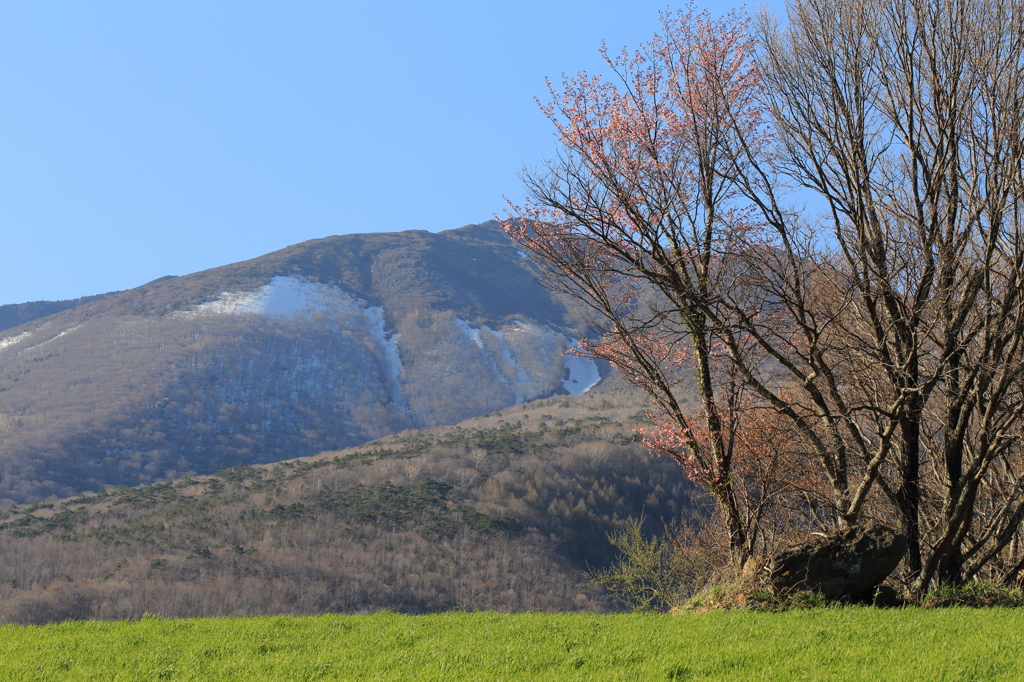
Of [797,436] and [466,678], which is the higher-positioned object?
[797,436]

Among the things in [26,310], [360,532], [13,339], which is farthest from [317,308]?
[26,310]

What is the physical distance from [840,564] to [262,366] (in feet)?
347

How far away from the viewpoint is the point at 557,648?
7.45m

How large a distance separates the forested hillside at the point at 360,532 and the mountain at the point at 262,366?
2311 cm

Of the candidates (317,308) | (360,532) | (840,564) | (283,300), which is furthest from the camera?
(317,308)

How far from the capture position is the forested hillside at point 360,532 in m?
42.0

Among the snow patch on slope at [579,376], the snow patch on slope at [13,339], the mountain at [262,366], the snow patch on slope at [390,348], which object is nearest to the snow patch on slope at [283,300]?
the mountain at [262,366]

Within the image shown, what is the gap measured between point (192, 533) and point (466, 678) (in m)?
47.4

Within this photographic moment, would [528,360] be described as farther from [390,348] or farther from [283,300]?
[283,300]

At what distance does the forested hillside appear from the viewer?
138 feet

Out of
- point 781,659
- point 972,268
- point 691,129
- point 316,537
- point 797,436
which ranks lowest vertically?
point 316,537

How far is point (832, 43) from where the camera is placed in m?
10.5

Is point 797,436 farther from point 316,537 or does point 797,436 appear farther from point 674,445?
point 316,537

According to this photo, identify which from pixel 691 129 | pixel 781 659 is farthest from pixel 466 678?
pixel 691 129
